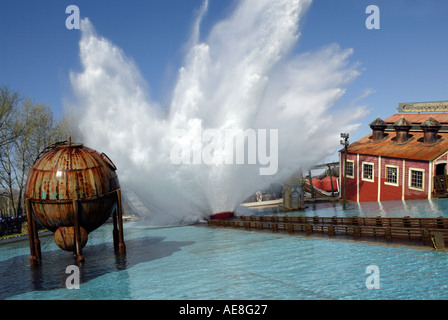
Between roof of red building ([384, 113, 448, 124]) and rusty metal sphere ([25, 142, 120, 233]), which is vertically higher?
roof of red building ([384, 113, 448, 124])

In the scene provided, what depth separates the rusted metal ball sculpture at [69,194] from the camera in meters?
19.5

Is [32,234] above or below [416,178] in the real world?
below

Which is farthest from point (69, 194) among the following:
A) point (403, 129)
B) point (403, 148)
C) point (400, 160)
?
point (403, 129)

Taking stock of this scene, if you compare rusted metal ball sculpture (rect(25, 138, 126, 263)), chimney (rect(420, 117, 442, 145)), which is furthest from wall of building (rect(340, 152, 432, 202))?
rusted metal ball sculpture (rect(25, 138, 126, 263))

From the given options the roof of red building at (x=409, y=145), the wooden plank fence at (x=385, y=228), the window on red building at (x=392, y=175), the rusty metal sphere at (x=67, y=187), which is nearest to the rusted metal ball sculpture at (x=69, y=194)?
the rusty metal sphere at (x=67, y=187)

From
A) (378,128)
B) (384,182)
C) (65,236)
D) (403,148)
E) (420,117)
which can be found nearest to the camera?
(65,236)

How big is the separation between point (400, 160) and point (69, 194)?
34251mm

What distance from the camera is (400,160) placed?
1597 inches

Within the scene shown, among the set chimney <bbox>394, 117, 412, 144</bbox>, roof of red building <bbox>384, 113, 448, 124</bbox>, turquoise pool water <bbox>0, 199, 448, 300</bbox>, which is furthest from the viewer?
roof of red building <bbox>384, 113, 448, 124</bbox>

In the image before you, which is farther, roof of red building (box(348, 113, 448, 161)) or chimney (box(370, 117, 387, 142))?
chimney (box(370, 117, 387, 142))

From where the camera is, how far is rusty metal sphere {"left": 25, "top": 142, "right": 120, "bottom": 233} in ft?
63.9

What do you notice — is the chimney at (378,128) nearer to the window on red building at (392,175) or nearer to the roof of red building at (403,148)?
the roof of red building at (403,148)

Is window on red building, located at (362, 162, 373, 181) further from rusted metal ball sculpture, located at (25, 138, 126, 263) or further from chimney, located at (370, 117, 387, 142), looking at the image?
rusted metal ball sculpture, located at (25, 138, 126, 263)

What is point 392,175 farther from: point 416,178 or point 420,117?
point 420,117
